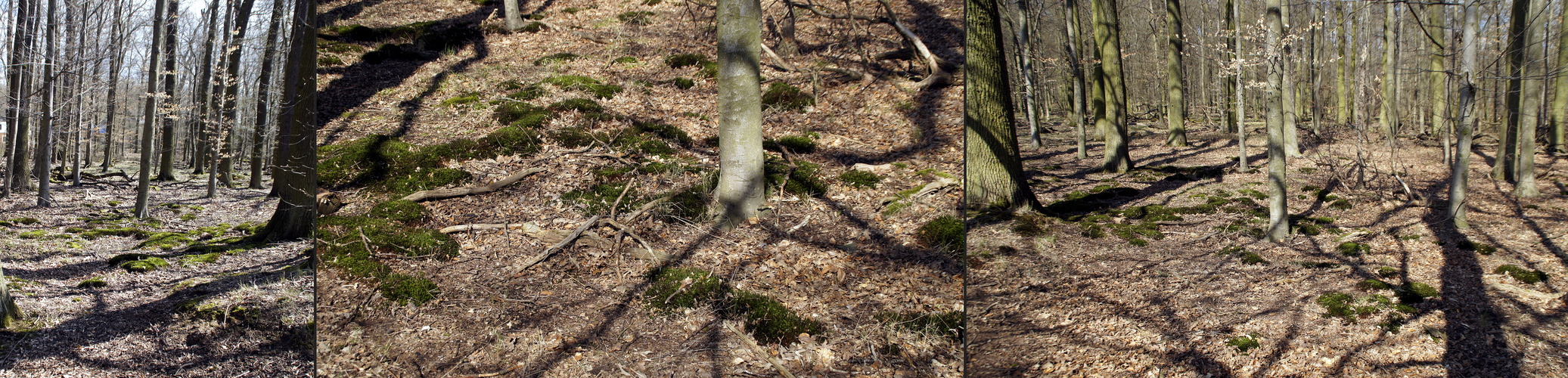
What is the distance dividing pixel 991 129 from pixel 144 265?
7.79m

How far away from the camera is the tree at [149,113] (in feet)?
20.9

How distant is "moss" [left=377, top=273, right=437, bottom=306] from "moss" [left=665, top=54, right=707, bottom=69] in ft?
4.17

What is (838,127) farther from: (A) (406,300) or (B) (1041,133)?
(B) (1041,133)

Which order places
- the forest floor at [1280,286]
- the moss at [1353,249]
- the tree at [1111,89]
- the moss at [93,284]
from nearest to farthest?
1. the forest floor at [1280,286]
2. the moss at [93,284]
3. the moss at [1353,249]
4. the tree at [1111,89]

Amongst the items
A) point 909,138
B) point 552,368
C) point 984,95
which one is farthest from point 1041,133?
point 552,368

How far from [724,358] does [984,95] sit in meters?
4.24

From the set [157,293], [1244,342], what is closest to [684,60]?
[1244,342]

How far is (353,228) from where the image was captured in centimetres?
211

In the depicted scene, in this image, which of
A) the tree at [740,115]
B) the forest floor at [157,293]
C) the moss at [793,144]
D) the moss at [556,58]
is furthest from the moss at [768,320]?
the forest floor at [157,293]

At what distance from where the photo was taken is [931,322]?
2002mm

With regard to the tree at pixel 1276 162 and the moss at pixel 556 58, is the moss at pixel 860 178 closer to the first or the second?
the moss at pixel 556 58

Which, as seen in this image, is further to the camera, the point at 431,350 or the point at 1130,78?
the point at 1130,78

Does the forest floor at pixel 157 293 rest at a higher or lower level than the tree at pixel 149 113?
lower

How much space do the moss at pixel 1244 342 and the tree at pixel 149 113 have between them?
1035 centimetres
